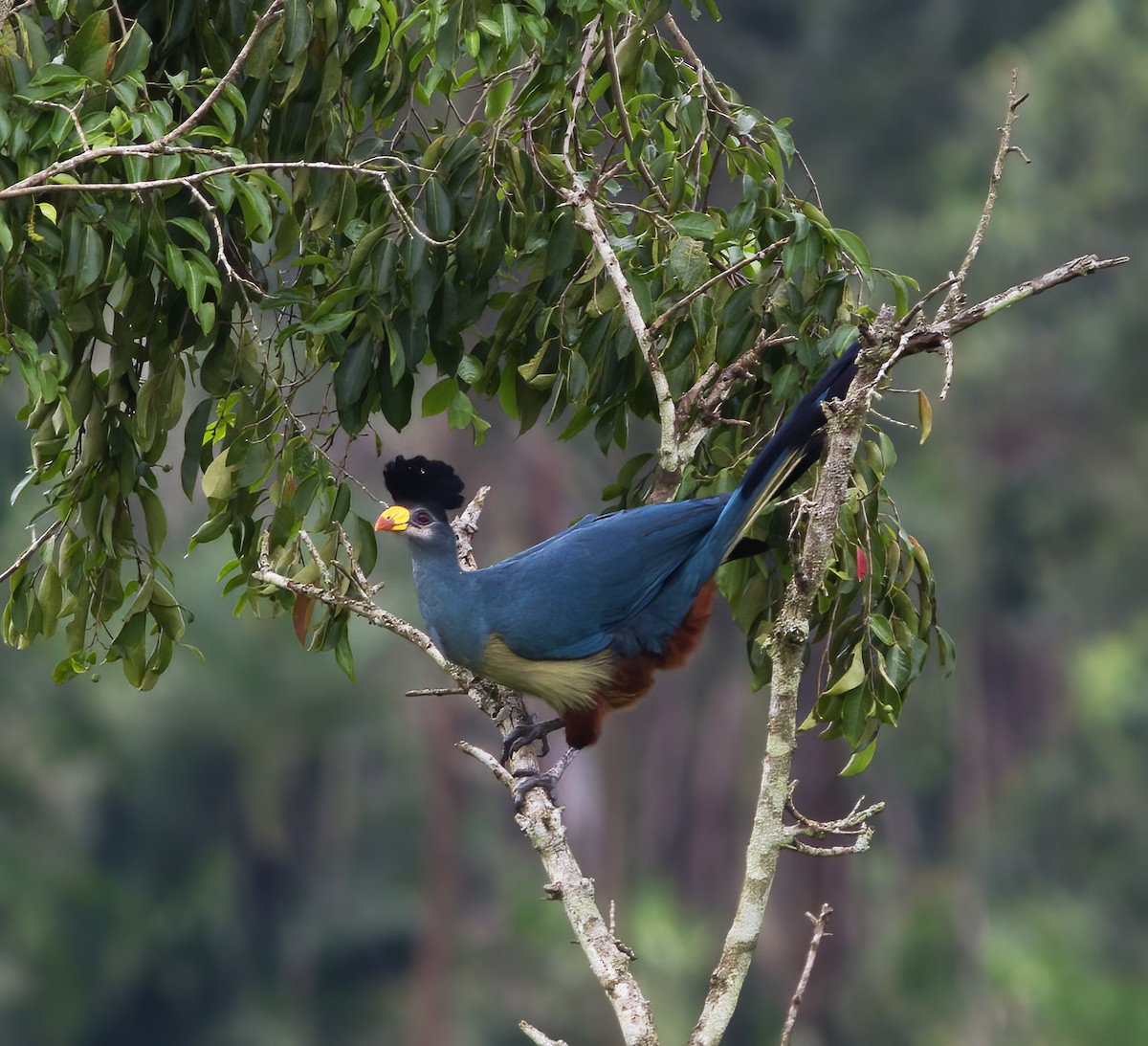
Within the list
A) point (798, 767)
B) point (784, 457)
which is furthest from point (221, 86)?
point (798, 767)

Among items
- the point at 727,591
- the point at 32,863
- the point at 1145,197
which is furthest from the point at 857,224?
the point at 727,591

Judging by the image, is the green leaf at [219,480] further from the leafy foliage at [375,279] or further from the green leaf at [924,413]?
the green leaf at [924,413]

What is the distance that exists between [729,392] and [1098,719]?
49.3 ft

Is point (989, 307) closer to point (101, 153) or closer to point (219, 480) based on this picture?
point (101, 153)

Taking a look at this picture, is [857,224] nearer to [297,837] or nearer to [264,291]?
[297,837]

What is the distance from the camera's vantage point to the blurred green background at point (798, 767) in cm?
1551

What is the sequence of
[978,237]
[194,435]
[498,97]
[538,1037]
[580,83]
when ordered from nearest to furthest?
[978,237]
[538,1037]
[194,435]
[580,83]
[498,97]

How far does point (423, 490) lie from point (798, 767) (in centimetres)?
1244

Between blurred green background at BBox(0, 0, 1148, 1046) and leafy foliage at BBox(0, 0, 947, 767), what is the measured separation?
11.0 metres

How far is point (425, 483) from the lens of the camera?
3.46 metres

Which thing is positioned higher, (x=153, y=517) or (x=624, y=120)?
(x=624, y=120)

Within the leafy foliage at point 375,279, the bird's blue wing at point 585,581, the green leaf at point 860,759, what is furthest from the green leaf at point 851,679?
the bird's blue wing at point 585,581

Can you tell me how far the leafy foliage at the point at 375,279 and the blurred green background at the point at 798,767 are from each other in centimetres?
1102

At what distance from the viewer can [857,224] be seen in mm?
16156
